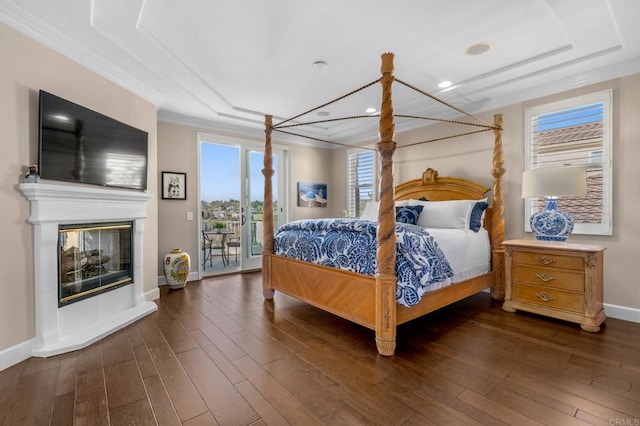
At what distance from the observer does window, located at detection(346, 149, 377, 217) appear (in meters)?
5.52

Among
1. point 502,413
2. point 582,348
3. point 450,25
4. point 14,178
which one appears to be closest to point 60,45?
point 14,178

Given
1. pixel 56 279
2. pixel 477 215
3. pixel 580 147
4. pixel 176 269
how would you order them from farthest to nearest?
1. pixel 176 269
2. pixel 477 215
3. pixel 580 147
4. pixel 56 279

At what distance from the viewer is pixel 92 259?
9.26 feet

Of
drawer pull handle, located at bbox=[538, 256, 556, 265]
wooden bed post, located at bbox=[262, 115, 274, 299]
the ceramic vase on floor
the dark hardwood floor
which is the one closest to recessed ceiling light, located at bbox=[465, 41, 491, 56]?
→ drawer pull handle, located at bbox=[538, 256, 556, 265]

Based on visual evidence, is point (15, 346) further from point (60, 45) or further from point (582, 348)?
point (582, 348)

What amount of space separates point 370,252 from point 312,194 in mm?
3714

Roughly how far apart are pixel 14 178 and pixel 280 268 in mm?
2304

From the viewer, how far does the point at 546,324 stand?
2762 mm

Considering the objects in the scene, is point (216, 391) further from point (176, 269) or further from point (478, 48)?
point (478, 48)

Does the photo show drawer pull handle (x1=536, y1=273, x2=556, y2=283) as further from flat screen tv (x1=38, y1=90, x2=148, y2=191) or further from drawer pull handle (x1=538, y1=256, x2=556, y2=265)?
flat screen tv (x1=38, y1=90, x2=148, y2=191)

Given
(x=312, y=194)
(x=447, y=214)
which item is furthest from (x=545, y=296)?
(x=312, y=194)

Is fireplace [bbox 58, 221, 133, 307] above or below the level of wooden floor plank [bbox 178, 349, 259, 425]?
above

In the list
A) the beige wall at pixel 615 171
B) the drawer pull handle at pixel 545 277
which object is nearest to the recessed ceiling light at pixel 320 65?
the beige wall at pixel 615 171

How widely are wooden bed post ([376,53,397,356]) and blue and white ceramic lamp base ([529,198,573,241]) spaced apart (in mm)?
1894
